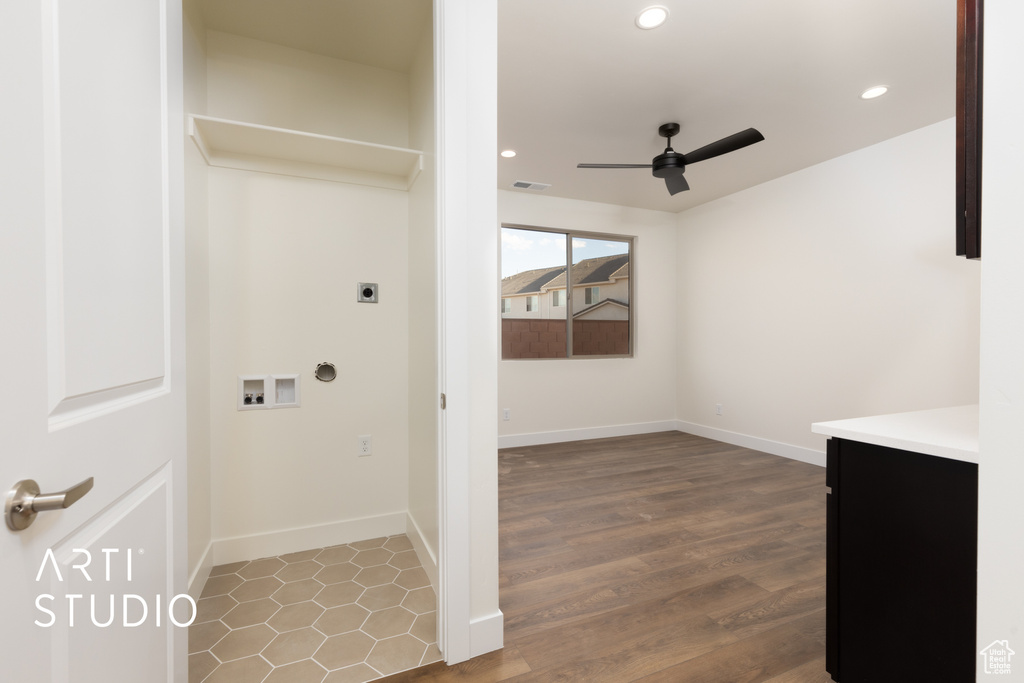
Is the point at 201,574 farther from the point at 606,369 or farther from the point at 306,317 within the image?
the point at 606,369

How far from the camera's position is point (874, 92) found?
8.89 ft

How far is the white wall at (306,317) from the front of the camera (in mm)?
2176

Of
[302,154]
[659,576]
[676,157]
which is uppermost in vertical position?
[676,157]

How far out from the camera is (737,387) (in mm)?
4566

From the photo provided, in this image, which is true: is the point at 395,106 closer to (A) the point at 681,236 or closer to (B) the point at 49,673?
(B) the point at 49,673

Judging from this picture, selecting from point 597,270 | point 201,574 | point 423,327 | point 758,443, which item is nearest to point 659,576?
point 423,327

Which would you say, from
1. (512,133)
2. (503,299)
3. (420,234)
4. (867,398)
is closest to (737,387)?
(867,398)

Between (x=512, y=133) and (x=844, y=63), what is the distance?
2.03 metres

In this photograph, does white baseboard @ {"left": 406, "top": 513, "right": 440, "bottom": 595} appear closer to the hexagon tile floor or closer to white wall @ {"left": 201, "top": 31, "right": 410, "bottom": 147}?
the hexagon tile floor

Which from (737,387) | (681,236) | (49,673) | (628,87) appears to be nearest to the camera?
(49,673)

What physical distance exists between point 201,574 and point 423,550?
3.15 feet

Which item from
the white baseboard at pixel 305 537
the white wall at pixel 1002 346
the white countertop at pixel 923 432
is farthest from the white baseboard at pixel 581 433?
the white wall at pixel 1002 346

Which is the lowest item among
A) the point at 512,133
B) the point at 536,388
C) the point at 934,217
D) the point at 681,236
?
the point at 536,388

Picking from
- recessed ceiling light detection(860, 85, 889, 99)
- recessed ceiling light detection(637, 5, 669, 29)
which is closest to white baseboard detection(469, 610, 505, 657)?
recessed ceiling light detection(637, 5, 669, 29)
